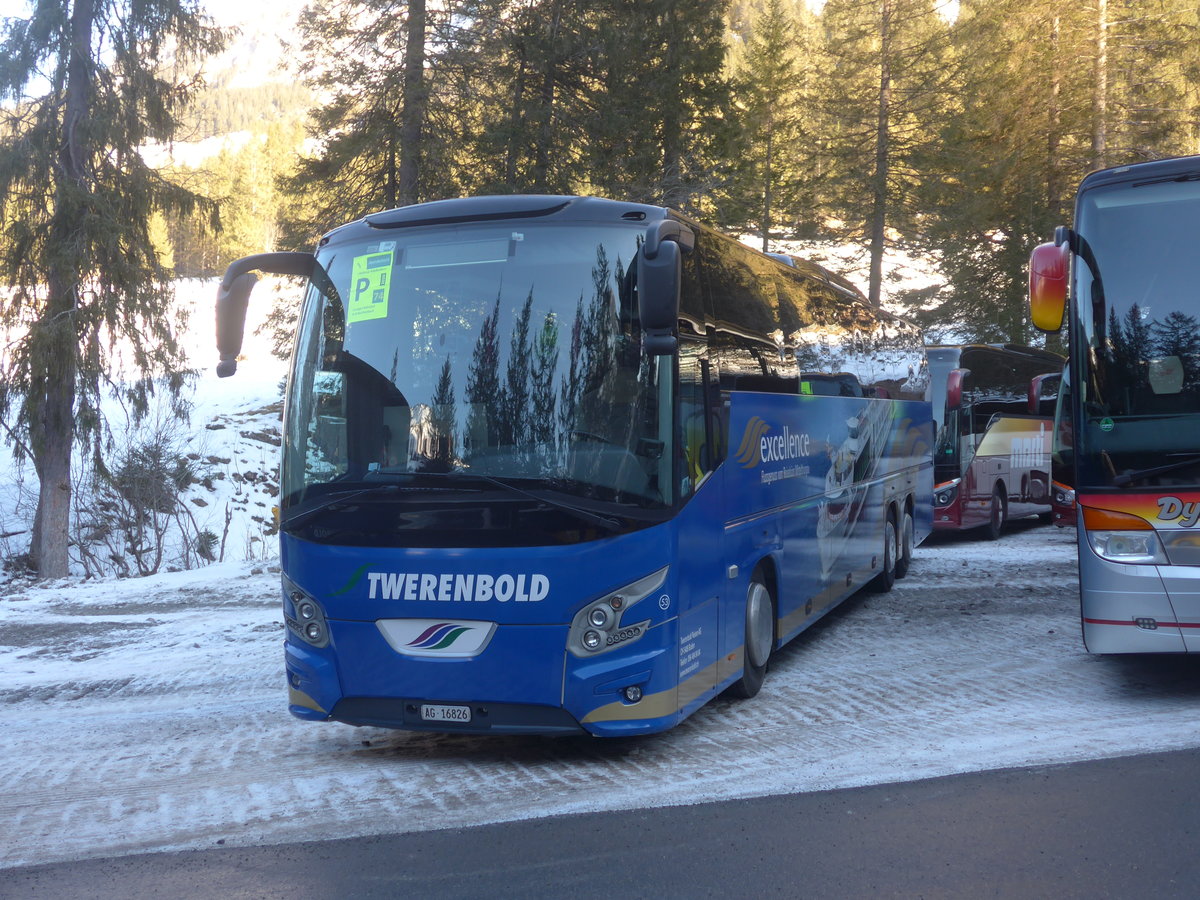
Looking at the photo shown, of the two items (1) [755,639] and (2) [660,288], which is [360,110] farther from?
(2) [660,288]

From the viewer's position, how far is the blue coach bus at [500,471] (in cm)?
585

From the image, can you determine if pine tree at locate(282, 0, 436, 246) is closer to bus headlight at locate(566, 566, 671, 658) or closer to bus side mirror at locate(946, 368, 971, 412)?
bus side mirror at locate(946, 368, 971, 412)

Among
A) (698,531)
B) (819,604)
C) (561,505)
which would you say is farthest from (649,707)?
(819,604)

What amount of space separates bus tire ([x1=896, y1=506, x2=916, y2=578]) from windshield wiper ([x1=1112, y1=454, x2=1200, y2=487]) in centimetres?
653

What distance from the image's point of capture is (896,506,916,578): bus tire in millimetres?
13664

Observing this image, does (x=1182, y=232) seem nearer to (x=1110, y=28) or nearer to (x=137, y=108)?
(x=137, y=108)

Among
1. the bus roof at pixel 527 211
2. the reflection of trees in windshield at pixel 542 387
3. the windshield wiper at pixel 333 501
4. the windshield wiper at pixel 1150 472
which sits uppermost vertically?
the bus roof at pixel 527 211

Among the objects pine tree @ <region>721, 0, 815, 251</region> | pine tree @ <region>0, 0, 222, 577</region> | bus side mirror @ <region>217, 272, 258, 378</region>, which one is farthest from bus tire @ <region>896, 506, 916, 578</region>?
pine tree @ <region>0, 0, 222, 577</region>

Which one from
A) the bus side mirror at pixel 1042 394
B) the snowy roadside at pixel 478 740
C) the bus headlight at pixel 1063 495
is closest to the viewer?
the snowy roadside at pixel 478 740

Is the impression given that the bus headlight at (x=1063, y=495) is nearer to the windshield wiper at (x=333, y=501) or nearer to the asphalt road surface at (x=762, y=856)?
the asphalt road surface at (x=762, y=856)

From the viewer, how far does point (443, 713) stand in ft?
19.7

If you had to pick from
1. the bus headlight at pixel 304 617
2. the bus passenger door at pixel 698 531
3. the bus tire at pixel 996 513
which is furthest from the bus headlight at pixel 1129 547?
the bus tire at pixel 996 513

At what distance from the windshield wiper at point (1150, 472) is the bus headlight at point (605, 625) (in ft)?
10.7

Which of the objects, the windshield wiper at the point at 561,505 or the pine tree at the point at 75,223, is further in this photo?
the pine tree at the point at 75,223
